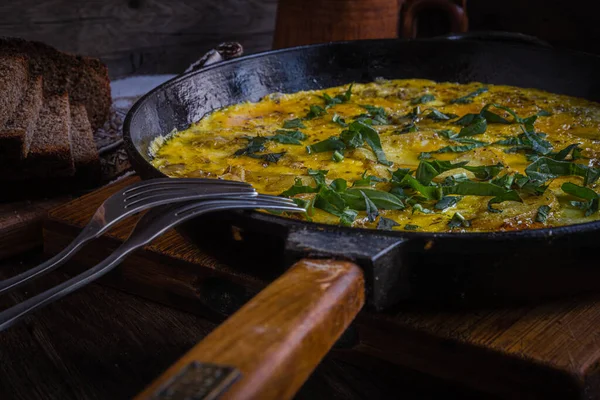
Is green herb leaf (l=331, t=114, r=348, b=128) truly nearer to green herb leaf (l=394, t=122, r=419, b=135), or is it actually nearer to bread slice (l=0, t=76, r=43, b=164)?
green herb leaf (l=394, t=122, r=419, b=135)

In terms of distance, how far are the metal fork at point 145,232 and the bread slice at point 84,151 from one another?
4.22ft

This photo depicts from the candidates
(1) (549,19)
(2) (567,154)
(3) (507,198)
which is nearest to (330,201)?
(3) (507,198)

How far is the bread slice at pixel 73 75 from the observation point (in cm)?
347

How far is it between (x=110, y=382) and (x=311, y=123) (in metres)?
1.44

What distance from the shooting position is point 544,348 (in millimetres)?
1518

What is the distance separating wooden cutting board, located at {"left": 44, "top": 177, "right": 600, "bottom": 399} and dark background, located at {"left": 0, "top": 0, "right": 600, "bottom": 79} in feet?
7.74

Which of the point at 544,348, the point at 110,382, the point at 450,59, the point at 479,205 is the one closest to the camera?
the point at 544,348

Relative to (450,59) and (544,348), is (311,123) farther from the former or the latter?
(544,348)

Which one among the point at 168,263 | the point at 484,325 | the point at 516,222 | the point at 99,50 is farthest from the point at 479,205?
the point at 99,50

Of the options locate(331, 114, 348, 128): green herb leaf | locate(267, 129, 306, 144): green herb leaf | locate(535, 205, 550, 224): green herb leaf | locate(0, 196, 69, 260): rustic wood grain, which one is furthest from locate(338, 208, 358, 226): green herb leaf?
locate(0, 196, 69, 260): rustic wood grain

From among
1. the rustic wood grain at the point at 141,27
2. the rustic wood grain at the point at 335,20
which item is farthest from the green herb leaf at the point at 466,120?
the rustic wood grain at the point at 141,27

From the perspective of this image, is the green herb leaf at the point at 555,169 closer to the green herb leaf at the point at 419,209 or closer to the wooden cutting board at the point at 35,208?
the green herb leaf at the point at 419,209

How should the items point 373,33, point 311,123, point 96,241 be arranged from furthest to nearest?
point 373,33
point 311,123
point 96,241

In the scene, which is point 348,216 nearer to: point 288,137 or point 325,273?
point 325,273
